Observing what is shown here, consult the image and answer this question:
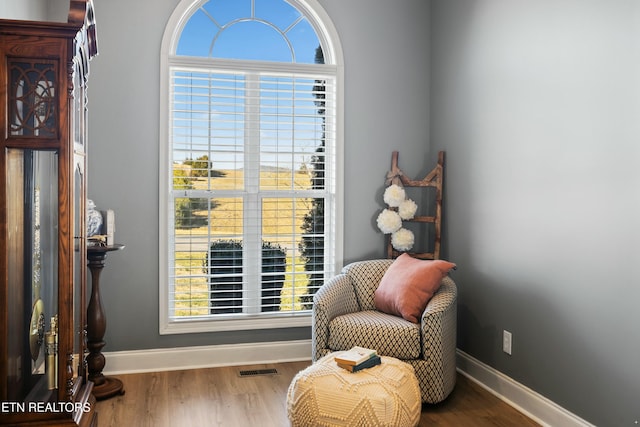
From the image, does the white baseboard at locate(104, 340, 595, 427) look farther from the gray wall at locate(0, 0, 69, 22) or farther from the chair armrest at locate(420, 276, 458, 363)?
the gray wall at locate(0, 0, 69, 22)

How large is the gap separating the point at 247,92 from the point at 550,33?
6.79ft

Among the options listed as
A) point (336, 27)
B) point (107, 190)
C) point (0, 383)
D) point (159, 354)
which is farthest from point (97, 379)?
point (336, 27)

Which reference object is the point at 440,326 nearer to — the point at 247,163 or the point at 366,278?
the point at 366,278

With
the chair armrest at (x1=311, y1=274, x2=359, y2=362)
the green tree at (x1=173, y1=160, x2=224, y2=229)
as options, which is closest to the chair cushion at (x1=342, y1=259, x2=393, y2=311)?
the chair armrest at (x1=311, y1=274, x2=359, y2=362)

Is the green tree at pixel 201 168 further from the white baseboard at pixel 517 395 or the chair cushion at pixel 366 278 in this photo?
the white baseboard at pixel 517 395

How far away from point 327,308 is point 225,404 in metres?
0.82

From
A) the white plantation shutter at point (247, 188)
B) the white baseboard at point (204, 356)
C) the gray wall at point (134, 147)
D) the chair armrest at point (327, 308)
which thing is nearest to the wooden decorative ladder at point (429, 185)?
the gray wall at point (134, 147)

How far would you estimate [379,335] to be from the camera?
319cm

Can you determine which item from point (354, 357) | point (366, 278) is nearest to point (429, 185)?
point (366, 278)

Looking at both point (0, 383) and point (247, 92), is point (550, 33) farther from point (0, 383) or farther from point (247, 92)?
point (0, 383)

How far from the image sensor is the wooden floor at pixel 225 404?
3.03 metres

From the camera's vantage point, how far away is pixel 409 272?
11.4ft

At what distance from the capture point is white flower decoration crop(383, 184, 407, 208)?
4113 millimetres

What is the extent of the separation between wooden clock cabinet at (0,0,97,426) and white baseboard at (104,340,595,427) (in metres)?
1.83
